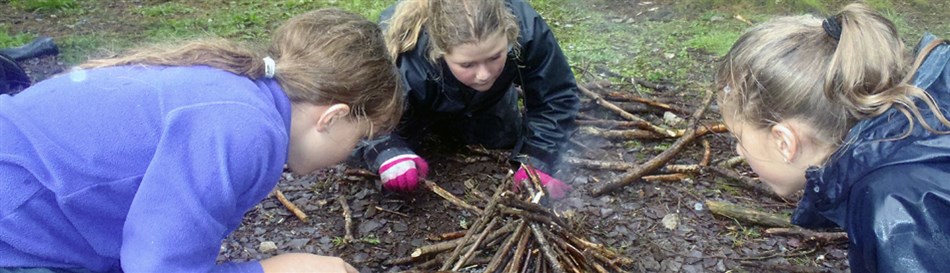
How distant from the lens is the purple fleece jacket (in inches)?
73.6

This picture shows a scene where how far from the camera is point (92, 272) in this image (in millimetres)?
2234

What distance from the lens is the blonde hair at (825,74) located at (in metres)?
2.00

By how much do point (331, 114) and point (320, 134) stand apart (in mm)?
82

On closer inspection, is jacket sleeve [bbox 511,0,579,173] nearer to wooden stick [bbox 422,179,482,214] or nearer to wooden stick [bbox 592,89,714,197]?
wooden stick [bbox 592,89,714,197]

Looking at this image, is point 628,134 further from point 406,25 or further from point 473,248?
point 473,248

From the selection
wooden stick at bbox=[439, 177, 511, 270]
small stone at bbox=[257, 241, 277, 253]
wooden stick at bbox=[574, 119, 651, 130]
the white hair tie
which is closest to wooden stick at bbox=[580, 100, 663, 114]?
wooden stick at bbox=[574, 119, 651, 130]

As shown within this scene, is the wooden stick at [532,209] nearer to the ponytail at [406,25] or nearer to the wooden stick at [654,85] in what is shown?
the ponytail at [406,25]

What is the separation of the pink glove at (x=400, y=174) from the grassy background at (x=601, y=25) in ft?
5.33

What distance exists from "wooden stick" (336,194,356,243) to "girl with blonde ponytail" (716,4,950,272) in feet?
5.59

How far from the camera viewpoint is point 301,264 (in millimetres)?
2393

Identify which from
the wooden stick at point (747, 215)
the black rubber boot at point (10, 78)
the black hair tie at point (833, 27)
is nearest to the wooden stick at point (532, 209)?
the wooden stick at point (747, 215)

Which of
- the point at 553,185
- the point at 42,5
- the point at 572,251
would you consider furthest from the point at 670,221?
the point at 42,5

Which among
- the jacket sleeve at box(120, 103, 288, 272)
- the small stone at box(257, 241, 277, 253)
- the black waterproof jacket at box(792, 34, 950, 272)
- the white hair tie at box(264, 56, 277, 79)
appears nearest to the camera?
the jacket sleeve at box(120, 103, 288, 272)

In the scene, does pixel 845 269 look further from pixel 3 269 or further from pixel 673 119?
pixel 3 269
